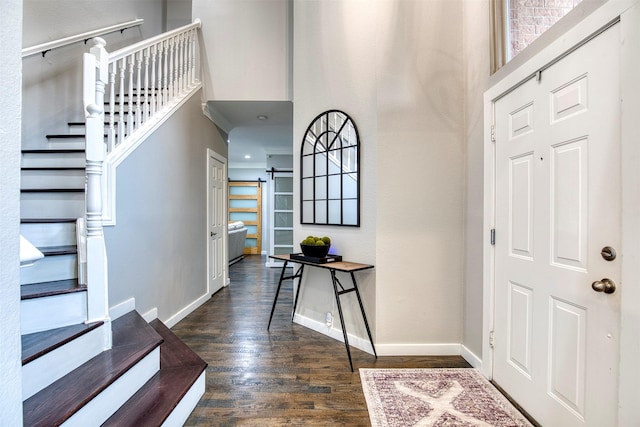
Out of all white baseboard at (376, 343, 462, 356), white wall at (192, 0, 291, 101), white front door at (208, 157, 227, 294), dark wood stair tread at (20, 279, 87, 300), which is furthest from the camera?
white front door at (208, 157, 227, 294)

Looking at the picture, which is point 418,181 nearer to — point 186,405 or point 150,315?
point 186,405

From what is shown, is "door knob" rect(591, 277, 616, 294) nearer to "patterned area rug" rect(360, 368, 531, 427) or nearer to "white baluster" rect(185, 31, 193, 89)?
"patterned area rug" rect(360, 368, 531, 427)

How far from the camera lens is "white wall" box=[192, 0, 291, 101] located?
3869 millimetres

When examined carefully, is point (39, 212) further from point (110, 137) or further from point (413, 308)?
point (413, 308)

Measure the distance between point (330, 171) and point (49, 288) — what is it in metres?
2.17

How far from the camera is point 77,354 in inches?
60.7

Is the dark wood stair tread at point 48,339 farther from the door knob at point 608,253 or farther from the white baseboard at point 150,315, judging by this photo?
the door knob at point 608,253

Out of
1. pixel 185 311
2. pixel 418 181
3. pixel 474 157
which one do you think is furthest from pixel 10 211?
pixel 185 311

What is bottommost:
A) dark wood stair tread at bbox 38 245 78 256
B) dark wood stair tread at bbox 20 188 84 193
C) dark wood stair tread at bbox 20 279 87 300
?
dark wood stair tread at bbox 20 279 87 300

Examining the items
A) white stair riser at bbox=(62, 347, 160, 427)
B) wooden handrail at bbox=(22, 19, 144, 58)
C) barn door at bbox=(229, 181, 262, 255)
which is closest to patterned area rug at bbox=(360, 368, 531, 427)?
white stair riser at bbox=(62, 347, 160, 427)

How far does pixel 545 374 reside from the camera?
1.64m

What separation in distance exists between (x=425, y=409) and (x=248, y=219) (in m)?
7.78

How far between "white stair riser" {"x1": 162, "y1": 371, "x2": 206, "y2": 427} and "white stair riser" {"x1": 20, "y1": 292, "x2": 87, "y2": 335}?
72 cm

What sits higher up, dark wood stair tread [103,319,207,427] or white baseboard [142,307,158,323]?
white baseboard [142,307,158,323]
